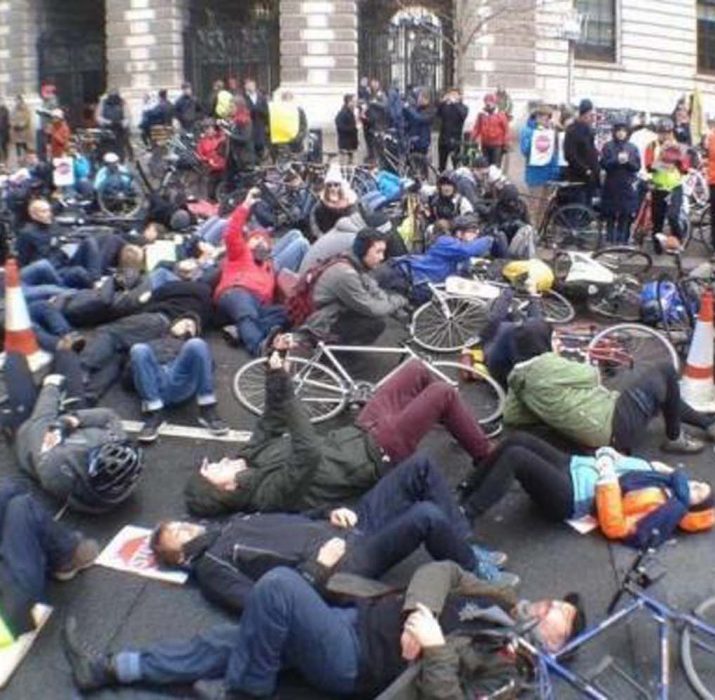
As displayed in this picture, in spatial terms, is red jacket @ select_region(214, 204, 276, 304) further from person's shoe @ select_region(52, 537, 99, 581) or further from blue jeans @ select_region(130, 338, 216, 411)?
person's shoe @ select_region(52, 537, 99, 581)

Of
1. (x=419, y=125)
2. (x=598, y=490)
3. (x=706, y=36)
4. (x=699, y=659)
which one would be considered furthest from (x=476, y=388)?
(x=706, y=36)

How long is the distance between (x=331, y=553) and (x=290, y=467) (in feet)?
2.51

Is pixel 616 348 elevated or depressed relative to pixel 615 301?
depressed

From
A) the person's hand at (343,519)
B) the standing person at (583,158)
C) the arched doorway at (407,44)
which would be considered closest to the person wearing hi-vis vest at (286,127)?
the standing person at (583,158)

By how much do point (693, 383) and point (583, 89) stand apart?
26.8 m

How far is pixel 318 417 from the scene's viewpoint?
25.7ft

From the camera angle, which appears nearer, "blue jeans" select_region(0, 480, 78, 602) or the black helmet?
"blue jeans" select_region(0, 480, 78, 602)

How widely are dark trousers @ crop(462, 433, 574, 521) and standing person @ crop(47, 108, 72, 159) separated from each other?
16.6 meters

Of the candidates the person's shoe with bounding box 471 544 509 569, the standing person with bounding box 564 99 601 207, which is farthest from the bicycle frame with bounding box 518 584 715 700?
the standing person with bounding box 564 99 601 207

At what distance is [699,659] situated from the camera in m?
4.91

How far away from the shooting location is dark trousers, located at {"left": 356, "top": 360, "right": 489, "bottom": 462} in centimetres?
662

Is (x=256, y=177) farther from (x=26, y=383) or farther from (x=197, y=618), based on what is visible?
(x=197, y=618)

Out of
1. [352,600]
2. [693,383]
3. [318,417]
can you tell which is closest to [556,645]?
[352,600]

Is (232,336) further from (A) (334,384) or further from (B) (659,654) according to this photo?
(B) (659,654)
